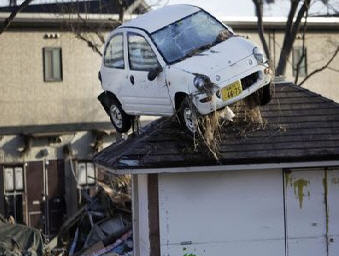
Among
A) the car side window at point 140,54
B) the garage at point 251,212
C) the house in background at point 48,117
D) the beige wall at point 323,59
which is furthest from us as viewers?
the beige wall at point 323,59

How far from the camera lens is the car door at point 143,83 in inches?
520

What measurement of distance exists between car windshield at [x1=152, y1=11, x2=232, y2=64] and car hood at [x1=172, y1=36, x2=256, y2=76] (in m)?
0.18

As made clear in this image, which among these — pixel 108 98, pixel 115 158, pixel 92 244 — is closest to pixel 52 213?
pixel 92 244

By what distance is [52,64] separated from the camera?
2889 cm

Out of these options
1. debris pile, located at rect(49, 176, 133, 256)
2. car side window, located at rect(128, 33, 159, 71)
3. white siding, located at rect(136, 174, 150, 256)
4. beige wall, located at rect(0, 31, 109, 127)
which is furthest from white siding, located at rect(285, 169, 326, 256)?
beige wall, located at rect(0, 31, 109, 127)

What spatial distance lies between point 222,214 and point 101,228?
22.1 ft

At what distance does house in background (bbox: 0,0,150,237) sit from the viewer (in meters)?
27.9

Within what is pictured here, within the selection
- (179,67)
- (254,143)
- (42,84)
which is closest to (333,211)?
(254,143)

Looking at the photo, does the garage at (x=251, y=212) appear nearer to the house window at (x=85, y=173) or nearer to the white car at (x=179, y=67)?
the white car at (x=179, y=67)

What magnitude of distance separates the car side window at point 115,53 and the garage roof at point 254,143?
121 cm

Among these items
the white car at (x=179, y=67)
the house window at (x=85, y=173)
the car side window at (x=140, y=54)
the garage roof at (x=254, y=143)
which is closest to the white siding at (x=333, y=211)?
the garage roof at (x=254, y=143)

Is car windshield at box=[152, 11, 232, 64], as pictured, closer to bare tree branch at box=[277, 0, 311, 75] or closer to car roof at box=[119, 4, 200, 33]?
car roof at box=[119, 4, 200, 33]

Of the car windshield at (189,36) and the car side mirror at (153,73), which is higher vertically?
the car windshield at (189,36)

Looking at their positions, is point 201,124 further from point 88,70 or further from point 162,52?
point 88,70
